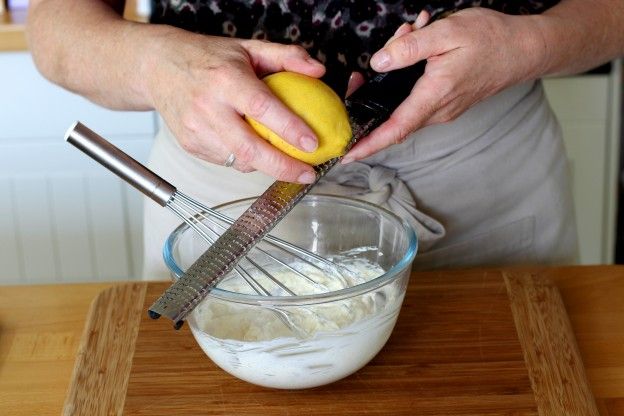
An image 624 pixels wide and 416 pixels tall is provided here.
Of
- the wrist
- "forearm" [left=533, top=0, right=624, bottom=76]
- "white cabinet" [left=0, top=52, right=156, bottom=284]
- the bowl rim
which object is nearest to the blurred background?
"white cabinet" [left=0, top=52, right=156, bottom=284]

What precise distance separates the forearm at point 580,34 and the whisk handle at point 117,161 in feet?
1.43

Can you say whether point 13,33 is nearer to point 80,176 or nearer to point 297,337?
point 80,176

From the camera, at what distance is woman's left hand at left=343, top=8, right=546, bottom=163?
2.82 feet

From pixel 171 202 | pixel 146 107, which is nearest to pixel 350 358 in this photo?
pixel 171 202

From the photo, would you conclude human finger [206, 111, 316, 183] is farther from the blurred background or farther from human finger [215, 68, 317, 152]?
the blurred background

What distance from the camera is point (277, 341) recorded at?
0.77 m

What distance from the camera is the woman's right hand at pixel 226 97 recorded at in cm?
78

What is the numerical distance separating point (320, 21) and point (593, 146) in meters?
1.06

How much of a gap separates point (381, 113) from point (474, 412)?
0.92 feet

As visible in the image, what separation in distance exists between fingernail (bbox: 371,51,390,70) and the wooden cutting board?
0.81 ft

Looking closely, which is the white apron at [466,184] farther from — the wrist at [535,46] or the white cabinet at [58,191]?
the white cabinet at [58,191]

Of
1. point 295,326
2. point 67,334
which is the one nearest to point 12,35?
point 67,334

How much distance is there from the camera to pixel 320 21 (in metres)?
1.06

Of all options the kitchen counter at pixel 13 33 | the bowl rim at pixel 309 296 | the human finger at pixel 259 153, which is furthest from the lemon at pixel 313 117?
the kitchen counter at pixel 13 33
